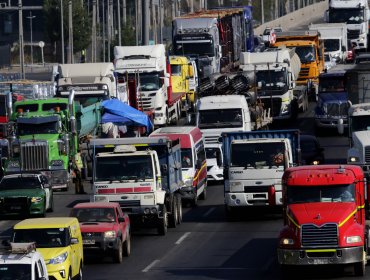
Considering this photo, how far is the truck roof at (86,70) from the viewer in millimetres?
65875

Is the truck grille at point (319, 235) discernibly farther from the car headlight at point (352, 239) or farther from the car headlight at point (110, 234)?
the car headlight at point (110, 234)

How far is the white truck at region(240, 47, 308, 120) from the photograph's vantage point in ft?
233

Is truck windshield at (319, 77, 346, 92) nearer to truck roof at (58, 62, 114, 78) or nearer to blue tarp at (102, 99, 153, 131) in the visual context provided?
blue tarp at (102, 99, 153, 131)

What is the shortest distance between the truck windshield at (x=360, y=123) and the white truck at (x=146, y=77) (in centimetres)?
2216

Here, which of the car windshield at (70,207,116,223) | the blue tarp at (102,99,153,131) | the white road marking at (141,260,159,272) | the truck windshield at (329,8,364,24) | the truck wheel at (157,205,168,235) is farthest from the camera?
the truck windshield at (329,8,364,24)

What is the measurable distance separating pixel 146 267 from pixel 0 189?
1460 centimetres

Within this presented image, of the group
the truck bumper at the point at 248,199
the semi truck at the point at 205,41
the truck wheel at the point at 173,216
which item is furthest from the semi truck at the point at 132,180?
the semi truck at the point at 205,41

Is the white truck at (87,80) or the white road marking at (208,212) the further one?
the white truck at (87,80)

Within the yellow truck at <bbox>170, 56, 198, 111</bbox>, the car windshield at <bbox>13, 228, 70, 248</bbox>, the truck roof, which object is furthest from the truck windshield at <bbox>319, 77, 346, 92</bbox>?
the car windshield at <bbox>13, 228, 70, 248</bbox>

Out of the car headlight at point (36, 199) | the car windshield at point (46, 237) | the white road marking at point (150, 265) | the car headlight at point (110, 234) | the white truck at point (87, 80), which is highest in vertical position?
the white truck at point (87, 80)

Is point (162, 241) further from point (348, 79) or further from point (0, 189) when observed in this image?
point (348, 79)

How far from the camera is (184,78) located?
263ft

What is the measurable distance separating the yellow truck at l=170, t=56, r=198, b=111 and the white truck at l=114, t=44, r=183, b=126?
4115mm

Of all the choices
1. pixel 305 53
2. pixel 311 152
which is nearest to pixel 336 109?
pixel 311 152
